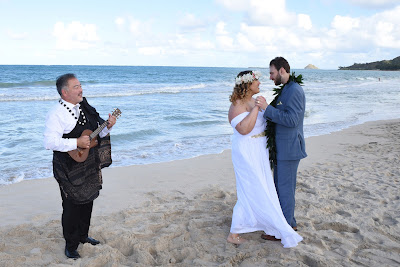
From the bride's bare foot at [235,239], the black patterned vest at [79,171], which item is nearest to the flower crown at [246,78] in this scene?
the black patterned vest at [79,171]

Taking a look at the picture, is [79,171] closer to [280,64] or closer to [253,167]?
[253,167]

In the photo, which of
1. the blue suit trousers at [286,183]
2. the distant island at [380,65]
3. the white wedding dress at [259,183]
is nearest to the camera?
the white wedding dress at [259,183]

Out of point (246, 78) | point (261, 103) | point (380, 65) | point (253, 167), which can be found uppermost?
point (380, 65)

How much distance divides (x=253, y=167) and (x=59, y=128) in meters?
1.97

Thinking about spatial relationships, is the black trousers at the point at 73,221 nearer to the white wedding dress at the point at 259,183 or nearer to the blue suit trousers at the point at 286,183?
the white wedding dress at the point at 259,183

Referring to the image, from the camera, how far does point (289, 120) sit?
377 centimetres

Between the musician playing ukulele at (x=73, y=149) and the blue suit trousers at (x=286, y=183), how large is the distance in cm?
187

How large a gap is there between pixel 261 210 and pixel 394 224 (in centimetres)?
183

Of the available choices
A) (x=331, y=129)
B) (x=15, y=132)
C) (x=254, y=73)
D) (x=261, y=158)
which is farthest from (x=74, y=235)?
(x=331, y=129)

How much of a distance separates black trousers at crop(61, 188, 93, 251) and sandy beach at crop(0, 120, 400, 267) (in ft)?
0.55

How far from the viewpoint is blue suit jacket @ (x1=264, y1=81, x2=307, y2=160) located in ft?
12.4

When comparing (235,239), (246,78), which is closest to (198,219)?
(235,239)

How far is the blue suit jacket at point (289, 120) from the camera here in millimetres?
3777

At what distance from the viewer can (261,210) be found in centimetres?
398
